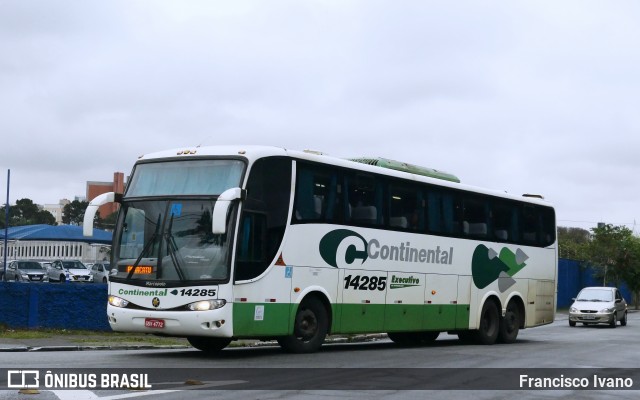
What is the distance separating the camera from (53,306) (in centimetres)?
2433

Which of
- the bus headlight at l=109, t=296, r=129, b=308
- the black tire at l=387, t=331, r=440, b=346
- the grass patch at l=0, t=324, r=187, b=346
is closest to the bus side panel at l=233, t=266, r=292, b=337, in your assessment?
the bus headlight at l=109, t=296, r=129, b=308

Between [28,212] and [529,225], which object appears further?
[28,212]

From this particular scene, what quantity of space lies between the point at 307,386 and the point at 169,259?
490 centimetres

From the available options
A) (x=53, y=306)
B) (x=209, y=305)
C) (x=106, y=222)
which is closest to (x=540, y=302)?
(x=53, y=306)

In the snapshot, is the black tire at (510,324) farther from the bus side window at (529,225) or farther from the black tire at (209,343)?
the black tire at (209,343)

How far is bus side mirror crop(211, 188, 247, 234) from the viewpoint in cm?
1505

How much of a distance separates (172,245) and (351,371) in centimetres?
388

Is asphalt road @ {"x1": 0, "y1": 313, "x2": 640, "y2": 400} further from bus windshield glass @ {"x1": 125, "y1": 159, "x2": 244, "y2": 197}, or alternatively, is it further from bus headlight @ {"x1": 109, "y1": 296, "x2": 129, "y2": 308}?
bus windshield glass @ {"x1": 125, "y1": 159, "x2": 244, "y2": 197}

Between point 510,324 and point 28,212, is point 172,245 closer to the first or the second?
point 510,324

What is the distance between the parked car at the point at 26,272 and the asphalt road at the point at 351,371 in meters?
39.0

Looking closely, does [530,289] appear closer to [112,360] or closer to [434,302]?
[434,302]

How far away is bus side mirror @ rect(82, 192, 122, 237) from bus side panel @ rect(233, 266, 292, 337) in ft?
9.33

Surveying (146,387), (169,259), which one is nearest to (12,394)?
(146,387)

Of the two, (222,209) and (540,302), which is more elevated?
(222,209)
